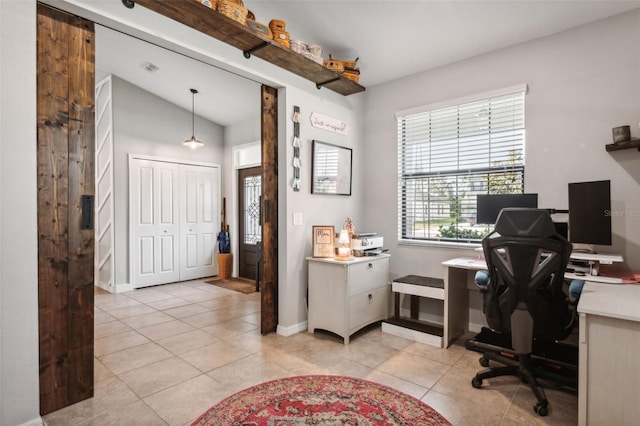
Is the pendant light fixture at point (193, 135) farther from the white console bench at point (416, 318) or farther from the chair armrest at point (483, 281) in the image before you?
the chair armrest at point (483, 281)

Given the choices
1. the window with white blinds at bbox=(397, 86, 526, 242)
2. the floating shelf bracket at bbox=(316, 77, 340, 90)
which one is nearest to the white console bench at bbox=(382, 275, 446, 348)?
the window with white blinds at bbox=(397, 86, 526, 242)

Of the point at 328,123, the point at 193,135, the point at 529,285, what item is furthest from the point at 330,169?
the point at 193,135

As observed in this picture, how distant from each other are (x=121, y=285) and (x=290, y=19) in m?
4.64

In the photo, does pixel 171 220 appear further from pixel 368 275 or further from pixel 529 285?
pixel 529 285

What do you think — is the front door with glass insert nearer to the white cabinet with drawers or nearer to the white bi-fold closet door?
the white bi-fold closet door

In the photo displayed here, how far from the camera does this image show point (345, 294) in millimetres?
3176

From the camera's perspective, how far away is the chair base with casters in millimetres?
2242

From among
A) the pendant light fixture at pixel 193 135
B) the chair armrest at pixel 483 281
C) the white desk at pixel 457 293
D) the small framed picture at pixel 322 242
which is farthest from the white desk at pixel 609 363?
the pendant light fixture at pixel 193 135

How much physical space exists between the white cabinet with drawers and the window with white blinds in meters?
0.79

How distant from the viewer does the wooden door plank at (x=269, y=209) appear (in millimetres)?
3381

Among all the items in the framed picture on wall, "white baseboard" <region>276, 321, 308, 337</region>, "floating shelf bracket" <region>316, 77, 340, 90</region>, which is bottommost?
"white baseboard" <region>276, 321, 308, 337</region>

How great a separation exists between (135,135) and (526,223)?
18.6 feet


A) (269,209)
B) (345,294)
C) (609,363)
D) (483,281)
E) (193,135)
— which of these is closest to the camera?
(609,363)

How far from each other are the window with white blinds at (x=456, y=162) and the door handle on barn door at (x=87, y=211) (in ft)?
10.1
